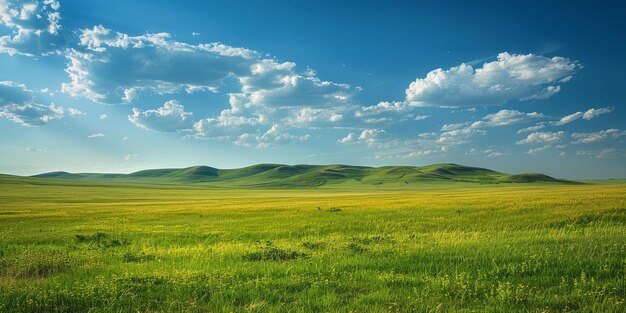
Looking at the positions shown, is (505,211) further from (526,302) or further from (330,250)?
(526,302)

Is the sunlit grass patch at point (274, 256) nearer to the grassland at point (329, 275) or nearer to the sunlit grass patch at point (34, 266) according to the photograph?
the grassland at point (329, 275)

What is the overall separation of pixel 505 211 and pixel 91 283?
28.8 metres

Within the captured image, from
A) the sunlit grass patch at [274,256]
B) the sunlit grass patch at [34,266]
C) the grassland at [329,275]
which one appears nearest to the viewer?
the grassland at [329,275]

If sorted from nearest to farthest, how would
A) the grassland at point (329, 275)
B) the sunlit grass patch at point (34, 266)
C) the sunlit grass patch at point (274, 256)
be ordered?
1. the grassland at point (329, 275)
2. the sunlit grass patch at point (34, 266)
3. the sunlit grass patch at point (274, 256)

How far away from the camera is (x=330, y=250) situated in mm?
15883

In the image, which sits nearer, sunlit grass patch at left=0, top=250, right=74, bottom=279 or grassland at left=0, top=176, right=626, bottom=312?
grassland at left=0, top=176, right=626, bottom=312

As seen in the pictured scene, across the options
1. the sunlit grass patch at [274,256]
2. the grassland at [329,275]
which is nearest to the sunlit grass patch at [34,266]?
the grassland at [329,275]

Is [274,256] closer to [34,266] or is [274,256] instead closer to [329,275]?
[329,275]

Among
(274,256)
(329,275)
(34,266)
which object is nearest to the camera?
(329,275)

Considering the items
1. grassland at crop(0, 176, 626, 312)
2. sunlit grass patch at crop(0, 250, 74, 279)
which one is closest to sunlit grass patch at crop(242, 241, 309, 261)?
grassland at crop(0, 176, 626, 312)

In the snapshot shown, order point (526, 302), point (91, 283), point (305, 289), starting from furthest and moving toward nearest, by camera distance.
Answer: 1. point (91, 283)
2. point (305, 289)
3. point (526, 302)

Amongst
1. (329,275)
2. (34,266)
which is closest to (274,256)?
(329,275)

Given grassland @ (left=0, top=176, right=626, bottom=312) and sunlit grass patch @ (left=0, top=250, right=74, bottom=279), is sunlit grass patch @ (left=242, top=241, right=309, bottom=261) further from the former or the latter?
sunlit grass patch @ (left=0, top=250, right=74, bottom=279)

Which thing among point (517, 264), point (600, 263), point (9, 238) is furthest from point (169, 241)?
point (600, 263)
